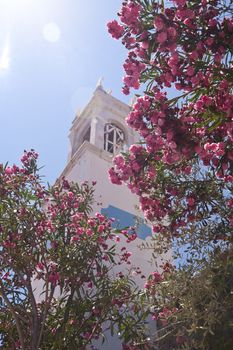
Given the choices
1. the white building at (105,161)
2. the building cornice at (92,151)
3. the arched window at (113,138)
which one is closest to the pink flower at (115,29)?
the white building at (105,161)

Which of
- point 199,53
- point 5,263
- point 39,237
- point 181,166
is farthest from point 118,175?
point 5,263

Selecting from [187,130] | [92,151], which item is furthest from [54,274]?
[92,151]

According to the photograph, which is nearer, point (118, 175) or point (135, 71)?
point (135, 71)

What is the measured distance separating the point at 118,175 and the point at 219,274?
1458 millimetres

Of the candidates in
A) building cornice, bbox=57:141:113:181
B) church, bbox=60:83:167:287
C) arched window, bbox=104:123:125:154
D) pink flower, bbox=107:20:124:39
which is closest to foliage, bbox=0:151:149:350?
church, bbox=60:83:167:287

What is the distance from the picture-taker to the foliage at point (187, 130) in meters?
3.46

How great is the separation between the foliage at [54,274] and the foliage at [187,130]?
111cm

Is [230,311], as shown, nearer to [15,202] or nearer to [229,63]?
[229,63]

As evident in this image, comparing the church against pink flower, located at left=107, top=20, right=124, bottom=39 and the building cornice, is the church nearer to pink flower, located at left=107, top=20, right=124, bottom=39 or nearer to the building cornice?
the building cornice

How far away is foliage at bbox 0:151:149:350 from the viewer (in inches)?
205

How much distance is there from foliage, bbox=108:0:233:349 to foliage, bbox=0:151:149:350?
1106 mm

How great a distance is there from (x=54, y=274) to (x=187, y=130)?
2.85 m

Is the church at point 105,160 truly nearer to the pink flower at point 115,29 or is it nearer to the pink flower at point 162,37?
the pink flower at point 115,29

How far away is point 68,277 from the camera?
17.5 feet
